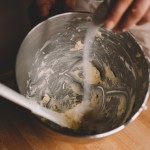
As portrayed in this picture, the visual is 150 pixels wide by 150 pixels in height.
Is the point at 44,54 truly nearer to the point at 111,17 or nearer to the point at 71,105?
the point at 71,105

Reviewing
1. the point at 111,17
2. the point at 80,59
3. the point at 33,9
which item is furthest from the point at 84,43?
the point at 111,17

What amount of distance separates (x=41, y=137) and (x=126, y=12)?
0.42m

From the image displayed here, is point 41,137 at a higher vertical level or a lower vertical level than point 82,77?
lower

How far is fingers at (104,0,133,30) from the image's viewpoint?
48 cm

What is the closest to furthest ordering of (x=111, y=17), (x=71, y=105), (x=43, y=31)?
1. (x=111, y=17)
2. (x=43, y=31)
3. (x=71, y=105)

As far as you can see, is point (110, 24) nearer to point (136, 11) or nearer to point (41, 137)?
point (136, 11)

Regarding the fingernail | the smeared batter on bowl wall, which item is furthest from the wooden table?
the fingernail

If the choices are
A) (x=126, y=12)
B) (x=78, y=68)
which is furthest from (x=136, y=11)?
(x=78, y=68)

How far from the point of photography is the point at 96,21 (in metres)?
0.57

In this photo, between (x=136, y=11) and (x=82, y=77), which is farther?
(x=82, y=77)

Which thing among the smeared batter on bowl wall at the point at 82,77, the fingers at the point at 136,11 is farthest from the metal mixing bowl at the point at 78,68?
the fingers at the point at 136,11

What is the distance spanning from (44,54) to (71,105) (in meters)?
0.16

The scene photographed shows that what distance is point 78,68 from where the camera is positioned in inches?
32.3

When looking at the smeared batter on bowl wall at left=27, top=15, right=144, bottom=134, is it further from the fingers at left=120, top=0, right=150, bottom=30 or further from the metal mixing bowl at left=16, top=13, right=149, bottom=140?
the fingers at left=120, top=0, right=150, bottom=30
